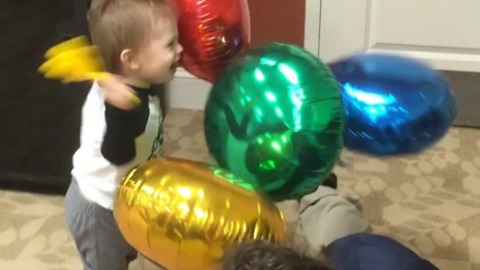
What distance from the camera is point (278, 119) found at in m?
1.14

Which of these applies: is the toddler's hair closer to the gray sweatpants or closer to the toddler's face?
the toddler's face

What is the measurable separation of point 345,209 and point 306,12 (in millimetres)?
564

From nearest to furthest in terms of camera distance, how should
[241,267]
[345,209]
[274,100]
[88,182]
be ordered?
[241,267] → [274,100] → [88,182] → [345,209]

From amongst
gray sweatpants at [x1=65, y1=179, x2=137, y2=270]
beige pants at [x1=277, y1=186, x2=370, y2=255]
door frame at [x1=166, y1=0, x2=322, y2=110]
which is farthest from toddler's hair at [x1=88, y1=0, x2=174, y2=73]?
door frame at [x1=166, y1=0, x2=322, y2=110]

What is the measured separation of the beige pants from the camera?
1.66 metres

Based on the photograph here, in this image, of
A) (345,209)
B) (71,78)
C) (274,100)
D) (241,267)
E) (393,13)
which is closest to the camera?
(241,267)

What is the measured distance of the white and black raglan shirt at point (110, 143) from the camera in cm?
125

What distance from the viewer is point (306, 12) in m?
2.06

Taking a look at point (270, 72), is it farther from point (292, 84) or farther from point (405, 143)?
point (405, 143)

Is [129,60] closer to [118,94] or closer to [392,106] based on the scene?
[118,94]

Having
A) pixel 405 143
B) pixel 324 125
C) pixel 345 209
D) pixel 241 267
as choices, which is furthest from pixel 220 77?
pixel 345 209

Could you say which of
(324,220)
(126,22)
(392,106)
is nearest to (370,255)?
(392,106)

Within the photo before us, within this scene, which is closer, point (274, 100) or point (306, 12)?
point (274, 100)

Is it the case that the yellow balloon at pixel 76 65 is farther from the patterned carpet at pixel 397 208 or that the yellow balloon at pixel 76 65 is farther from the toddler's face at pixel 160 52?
the patterned carpet at pixel 397 208
